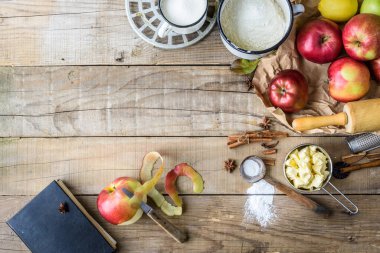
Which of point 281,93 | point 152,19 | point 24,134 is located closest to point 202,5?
point 152,19

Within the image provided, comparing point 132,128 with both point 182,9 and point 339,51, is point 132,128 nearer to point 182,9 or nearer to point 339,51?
point 182,9

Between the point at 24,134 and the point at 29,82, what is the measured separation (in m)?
0.12

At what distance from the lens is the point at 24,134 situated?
1.21 meters

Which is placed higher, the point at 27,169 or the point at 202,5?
the point at 202,5

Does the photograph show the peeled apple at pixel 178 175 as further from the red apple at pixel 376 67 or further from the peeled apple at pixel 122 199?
the red apple at pixel 376 67

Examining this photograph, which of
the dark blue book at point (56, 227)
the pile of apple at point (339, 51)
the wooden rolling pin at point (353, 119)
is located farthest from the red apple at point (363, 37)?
the dark blue book at point (56, 227)

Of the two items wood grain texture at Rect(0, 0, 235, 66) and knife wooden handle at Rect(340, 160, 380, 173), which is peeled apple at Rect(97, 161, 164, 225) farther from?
knife wooden handle at Rect(340, 160, 380, 173)

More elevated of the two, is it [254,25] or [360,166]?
[254,25]

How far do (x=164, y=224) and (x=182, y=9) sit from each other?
49 centimetres

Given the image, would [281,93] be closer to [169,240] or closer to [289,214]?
[289,214]

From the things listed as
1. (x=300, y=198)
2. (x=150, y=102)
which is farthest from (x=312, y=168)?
(x=150, y=102)

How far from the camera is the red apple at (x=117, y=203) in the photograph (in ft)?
3.68

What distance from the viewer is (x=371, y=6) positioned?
1111mm

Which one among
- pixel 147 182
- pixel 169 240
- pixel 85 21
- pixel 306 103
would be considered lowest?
pixel 169 240
